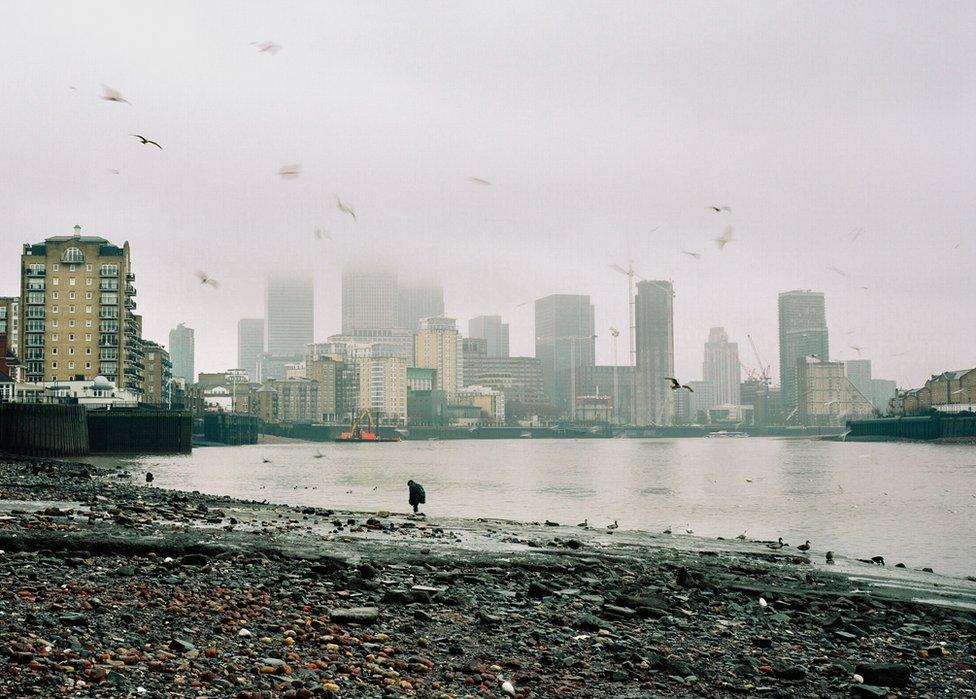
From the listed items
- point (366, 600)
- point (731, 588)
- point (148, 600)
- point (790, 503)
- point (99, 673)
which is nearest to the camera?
point (99, 673)

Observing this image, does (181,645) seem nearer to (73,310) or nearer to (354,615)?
(354,615)

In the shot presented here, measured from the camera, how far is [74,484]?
47312mm

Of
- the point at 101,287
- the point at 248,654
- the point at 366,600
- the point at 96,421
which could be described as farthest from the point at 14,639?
the point at 101,287

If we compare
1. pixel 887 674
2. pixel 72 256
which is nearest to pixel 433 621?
pixel 887 674

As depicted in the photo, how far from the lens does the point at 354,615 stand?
1398 cm

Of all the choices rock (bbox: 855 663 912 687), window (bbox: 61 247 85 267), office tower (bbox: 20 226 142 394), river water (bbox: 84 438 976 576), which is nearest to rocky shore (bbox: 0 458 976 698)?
rock (bbox: 855 663 912 687)

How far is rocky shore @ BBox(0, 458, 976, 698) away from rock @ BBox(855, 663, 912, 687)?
0.03 meters

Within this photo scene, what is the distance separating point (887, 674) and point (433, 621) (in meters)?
6.67

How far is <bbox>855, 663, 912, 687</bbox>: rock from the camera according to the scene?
12.8m

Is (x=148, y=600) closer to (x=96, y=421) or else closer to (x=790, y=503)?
(x=790, y=503)

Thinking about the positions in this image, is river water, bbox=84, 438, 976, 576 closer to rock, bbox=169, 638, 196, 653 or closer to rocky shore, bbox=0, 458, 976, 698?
rocky shore, bbox=0, 458, 976, 698

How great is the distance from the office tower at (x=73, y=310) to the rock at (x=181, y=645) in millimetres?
166842

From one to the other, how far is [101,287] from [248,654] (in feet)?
562

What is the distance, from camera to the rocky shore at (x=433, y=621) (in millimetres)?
11109
